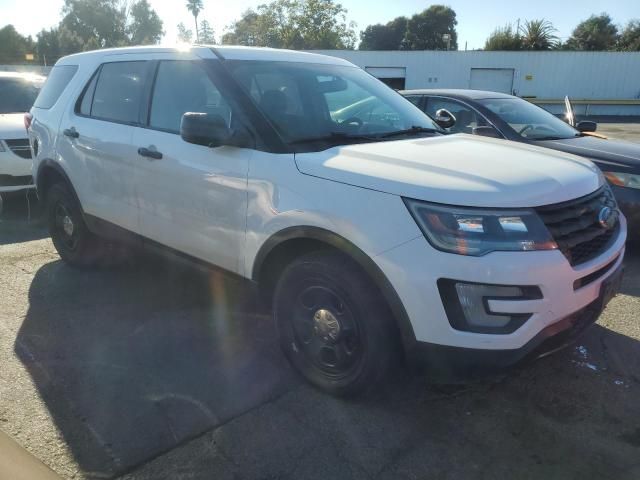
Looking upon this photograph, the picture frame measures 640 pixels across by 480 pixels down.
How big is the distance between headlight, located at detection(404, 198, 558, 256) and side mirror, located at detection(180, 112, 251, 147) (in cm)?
119

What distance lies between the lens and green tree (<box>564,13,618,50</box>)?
169 ft

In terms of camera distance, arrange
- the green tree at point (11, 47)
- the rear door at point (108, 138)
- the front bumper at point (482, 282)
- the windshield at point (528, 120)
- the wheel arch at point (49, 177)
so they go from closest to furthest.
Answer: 1. the front bumper at point (482, 282)
2. the rear door at point (108, 138)
3. the wheel arch at point (49, 177)
4. the windshield at point (528, 120)
5. the green tree at point (11, 47)

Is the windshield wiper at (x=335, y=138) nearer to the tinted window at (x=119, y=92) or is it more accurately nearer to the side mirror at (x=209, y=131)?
the side mirror at (x=209, y=131)

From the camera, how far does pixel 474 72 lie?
110ft

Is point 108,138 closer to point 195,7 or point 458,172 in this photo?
point 458,172

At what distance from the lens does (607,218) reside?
9.52 feet

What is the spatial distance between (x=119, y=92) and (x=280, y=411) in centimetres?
278

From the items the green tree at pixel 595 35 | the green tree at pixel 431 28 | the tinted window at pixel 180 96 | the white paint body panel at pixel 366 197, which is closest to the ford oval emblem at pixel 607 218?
the white paint body panel at pixel 366 197

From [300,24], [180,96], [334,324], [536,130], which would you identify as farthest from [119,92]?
[300,24]

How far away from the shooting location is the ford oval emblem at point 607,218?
284 cm

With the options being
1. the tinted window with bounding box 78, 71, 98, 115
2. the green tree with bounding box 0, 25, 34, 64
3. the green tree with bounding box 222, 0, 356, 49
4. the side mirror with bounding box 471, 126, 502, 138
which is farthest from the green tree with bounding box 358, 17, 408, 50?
the tinted window with bounding box 78, 71, 98, 115

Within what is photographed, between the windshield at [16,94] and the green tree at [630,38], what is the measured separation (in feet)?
174

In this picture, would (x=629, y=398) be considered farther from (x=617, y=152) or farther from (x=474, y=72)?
(x=474, y=72)

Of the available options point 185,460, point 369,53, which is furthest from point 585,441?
point 369,53
